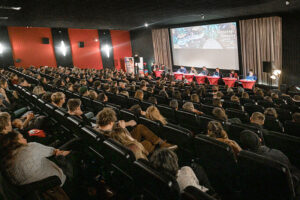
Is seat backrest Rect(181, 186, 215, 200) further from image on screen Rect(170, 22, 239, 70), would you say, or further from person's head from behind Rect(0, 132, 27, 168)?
image on screen Rect(170, 22, 239, 70)

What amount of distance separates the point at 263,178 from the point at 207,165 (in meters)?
0.73

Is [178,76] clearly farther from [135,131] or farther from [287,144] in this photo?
[287,144]

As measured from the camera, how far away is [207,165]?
2506 mm

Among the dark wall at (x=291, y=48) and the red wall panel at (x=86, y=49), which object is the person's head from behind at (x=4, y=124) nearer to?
the dark wall at (x=291, y=48)

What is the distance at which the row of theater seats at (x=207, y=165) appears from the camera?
173 cm

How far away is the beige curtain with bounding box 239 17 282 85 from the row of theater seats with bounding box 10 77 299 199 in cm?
926

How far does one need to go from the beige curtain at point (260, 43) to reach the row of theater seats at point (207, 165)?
926cm

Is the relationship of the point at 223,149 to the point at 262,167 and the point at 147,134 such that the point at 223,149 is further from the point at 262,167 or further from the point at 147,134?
the point at 147,134

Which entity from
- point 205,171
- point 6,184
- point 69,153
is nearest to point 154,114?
point 205,171

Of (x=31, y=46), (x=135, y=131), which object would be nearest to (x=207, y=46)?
(x=31, y=46)

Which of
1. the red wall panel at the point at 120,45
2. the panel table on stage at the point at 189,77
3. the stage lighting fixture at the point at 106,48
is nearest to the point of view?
the panel table on stage at the point at 189,77

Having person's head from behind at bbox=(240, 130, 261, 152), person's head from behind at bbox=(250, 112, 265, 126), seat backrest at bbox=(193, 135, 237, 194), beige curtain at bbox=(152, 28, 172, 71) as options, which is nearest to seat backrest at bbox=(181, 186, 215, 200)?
seat backrest at bbox=(193, 135, 237, 194)

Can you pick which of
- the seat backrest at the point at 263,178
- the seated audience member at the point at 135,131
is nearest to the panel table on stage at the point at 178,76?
the seated audience member at the point at 135,131

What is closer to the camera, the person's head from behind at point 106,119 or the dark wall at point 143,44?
the person's head from behind at point 106,119
